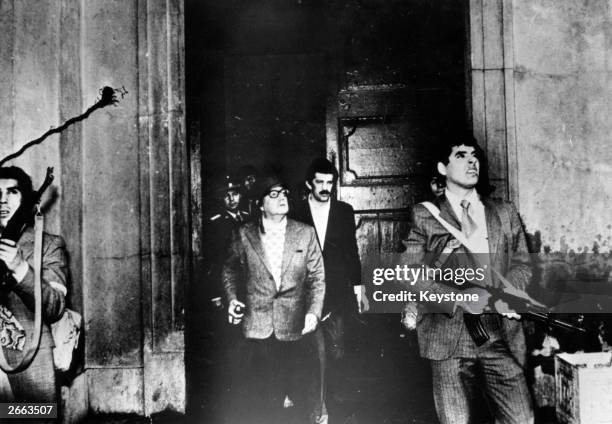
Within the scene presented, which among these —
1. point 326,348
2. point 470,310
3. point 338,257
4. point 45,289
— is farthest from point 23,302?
point 470,310

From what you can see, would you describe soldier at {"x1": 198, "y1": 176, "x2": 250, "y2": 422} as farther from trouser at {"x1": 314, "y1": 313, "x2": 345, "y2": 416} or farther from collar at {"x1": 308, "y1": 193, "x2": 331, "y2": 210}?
trouser at {"x1": 314, "y1": 313, "x2": 345, "y2": 416}

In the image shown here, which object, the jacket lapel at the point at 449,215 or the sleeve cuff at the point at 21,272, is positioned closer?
the jacket lapel at the point at 449,215

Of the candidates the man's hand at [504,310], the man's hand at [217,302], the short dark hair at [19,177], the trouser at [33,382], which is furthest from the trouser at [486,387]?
the short dark hair at [19,177]

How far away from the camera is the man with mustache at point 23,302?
4465mm

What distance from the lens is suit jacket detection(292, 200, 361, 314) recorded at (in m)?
4.57

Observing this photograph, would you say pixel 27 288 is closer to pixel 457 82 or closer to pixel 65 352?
pixel 65 352

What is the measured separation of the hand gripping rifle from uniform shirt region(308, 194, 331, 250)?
2438 millimetres

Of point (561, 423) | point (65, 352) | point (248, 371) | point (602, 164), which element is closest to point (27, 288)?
point (65, 352)

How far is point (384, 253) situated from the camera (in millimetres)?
4801

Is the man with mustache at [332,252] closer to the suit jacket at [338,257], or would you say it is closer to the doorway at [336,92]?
the suit jacket at [338,257]

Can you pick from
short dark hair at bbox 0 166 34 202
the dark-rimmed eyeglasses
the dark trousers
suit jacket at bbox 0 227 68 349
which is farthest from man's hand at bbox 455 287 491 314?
short dark hair at bbox 0 166 34 202

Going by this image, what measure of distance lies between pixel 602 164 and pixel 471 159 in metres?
1.24

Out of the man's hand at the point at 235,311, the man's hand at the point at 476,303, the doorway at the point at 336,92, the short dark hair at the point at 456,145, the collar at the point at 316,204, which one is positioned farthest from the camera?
the doorway at the point at 336,92

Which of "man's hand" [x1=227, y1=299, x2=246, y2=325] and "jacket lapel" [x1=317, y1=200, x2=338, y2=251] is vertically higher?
"jacket lapel" [x1=317, y1=200, x2=338, y2=251]
